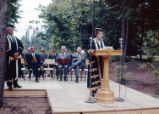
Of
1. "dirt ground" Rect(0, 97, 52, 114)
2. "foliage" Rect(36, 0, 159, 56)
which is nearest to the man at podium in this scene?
"dirt ground" Rect(0, 97, 52, 114)

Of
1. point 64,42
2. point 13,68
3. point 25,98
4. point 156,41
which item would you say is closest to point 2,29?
point 13,68

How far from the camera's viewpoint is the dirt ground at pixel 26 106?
6.55 m

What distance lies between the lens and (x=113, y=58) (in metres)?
22.0

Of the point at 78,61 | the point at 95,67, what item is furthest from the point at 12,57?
the point at 78,61

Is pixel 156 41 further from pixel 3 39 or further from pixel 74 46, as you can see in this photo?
pixel 74 46

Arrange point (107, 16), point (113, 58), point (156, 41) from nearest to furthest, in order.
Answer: point (156, 41)
point (107, 16)
point (113, 58)

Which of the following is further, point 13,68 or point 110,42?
point 110,42

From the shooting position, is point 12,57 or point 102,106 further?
point 12,57

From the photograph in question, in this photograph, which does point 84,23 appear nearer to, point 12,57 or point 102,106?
point 12,57

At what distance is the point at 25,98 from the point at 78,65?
125 inches

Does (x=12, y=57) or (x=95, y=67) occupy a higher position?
(x=12, y=57)

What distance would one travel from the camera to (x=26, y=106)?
7.16 metres

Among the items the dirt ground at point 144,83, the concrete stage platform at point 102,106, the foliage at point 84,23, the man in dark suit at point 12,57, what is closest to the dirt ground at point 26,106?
the concrete stage platform at point 102,106

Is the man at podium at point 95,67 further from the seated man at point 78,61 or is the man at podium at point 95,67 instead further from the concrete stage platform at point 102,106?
the seated man at point 78,61
